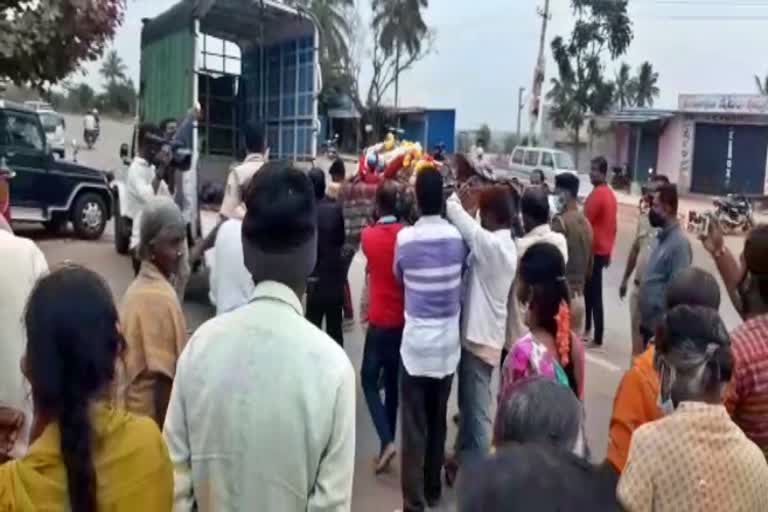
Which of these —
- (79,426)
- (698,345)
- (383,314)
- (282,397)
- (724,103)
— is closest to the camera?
(79,426)

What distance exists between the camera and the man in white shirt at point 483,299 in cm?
475

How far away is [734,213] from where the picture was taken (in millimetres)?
24016

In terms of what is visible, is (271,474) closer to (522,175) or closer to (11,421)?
(11,421)

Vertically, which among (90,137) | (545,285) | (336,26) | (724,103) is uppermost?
(336,26)

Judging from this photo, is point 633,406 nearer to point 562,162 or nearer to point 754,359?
point 754,359

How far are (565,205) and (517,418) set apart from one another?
636 cm

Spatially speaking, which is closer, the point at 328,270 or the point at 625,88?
the point at 328,270

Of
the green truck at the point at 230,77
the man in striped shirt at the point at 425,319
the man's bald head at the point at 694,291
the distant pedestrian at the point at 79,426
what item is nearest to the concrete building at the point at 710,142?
the green truck at the point at 230,77

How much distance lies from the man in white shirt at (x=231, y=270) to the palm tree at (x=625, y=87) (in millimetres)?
44091

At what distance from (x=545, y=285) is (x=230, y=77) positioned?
29.9ft

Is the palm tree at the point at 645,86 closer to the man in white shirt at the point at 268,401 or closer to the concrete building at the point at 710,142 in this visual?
the concrete building at the point at 710,142

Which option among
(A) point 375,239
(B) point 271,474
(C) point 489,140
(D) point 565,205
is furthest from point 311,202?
(C) point 489,140

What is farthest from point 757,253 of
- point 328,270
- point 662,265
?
point 328,270

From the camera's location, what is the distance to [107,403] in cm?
196
